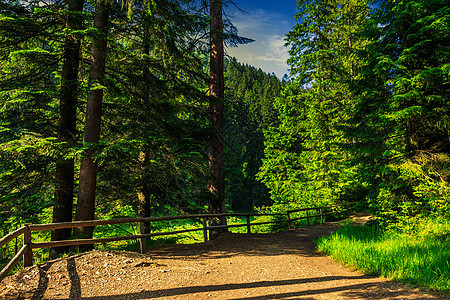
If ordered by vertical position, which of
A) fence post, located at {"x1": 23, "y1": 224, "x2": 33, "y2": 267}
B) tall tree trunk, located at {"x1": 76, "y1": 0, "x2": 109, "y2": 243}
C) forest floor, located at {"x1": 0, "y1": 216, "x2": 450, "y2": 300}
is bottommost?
forest floor, located at {"x1": 0, "y1": 216, "x2": 450, "y2": 300}

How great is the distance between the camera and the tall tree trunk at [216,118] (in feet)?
34.7

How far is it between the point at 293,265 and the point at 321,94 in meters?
13.7

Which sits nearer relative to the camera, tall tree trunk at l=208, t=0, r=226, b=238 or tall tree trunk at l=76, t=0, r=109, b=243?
tall tree trunk at l=76, t=0, r=109, b=243

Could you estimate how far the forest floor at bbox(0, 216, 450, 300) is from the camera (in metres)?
4.84

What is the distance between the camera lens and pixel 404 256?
5.98 m

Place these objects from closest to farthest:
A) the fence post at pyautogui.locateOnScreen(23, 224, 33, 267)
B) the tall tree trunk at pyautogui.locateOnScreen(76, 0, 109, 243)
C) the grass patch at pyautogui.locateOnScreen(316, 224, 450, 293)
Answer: the grass patch at pyautogui.locateOnScreen(316, 224, 450, 293) < the fence post at pyautogui.locateOnScreen(23, 224, 33, 267) < the tall tree trunk at pyautogui.locateOnScreen(76, 0, 109, 243)

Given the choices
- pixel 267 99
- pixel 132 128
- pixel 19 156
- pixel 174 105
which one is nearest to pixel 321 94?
pixel 174 105

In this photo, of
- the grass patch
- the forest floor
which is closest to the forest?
the grass patch

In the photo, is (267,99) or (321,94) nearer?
(321,94)

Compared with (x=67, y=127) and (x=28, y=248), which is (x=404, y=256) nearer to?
(x=28, y=248)

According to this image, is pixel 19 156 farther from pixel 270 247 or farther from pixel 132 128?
pixel 270 247

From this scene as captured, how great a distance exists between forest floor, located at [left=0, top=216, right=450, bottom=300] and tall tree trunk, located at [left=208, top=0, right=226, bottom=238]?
291 cm

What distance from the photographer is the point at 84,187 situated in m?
7.77

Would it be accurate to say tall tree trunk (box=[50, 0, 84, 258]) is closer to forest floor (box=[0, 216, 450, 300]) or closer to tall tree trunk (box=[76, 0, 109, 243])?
tall tree trunk (box=[76, 0, 109, 243])
